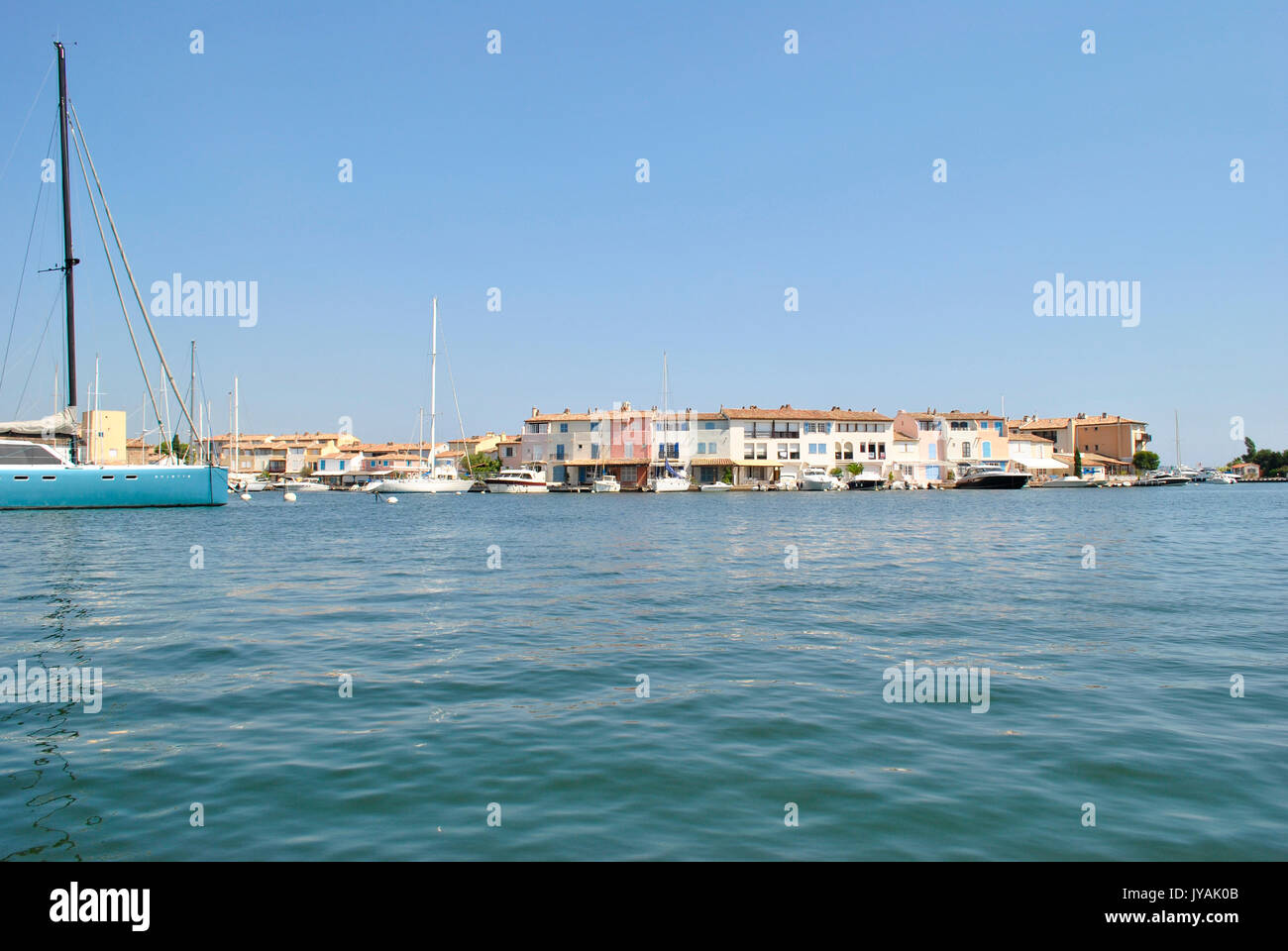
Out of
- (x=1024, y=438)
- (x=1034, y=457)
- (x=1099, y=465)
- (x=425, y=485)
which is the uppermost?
(x=1024, y=438)

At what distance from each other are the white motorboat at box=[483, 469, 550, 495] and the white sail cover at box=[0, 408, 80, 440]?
4868cm

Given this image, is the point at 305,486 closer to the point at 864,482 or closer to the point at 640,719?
the point at 864,482

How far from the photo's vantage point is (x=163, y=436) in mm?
52156

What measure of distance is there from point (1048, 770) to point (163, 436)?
5566 cm

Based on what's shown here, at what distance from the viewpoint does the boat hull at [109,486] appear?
139ft

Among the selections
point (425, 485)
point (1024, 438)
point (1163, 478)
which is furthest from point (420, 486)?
point (1163, 478)

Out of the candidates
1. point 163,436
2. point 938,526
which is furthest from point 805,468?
point 163,436

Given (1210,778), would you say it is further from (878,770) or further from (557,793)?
(557,793)

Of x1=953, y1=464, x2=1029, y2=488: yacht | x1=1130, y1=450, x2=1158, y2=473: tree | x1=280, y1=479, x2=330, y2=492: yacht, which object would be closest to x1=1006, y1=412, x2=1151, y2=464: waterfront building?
x1=1130, y1=450, x2=1158, y2=473: tree

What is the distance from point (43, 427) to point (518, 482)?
50500mm

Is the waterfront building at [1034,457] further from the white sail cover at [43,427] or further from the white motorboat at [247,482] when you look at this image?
the white sail cover at [43,427]

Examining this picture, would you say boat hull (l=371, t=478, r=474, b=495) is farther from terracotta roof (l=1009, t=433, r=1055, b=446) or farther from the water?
terracotta roof (l=1009, t=433, r=1055, b=446)

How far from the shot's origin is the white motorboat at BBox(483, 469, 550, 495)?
295ft

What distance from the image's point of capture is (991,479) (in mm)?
94688
